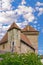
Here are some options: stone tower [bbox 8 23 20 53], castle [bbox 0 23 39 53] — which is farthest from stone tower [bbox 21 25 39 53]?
stone tower [bbox 8 23 20 53]

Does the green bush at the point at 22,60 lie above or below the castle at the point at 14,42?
below

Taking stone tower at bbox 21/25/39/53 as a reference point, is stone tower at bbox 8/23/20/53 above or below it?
A: below

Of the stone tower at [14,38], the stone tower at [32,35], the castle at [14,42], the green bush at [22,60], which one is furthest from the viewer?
the stone tower at [32,35]

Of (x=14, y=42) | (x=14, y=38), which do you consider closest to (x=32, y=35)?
(x=14, y=42)

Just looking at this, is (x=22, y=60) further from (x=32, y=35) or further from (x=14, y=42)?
(x=32, y=35)

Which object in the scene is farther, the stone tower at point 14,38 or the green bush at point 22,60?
the stone tower at point 14,38

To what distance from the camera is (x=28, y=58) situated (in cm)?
3700

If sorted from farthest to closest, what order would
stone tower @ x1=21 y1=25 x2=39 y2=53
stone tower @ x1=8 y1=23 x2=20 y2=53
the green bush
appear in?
stone tower @ x1=21 y1=25 x2=39 y2=53 → stone tower @ x1=8 y1=23 x2=20 y2=53 → the green bush

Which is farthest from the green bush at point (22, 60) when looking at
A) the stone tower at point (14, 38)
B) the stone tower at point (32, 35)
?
the stone tower at point (32, 35)

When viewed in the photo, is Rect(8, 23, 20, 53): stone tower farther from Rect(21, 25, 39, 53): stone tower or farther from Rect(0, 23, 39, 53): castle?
Rect(21, 25, 39, 53): stone tower

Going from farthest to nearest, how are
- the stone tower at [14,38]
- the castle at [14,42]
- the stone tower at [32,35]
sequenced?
1. the stone tower at [32,35]
2. the castle at [14,42]
3. the stone tower at [14,38]

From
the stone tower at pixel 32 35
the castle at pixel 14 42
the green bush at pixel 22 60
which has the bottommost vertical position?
the green bush at pixel 22 60

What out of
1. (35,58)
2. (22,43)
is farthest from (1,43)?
(35,58)

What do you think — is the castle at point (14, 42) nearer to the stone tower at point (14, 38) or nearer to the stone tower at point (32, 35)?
the stone tower at point (14, 38)
